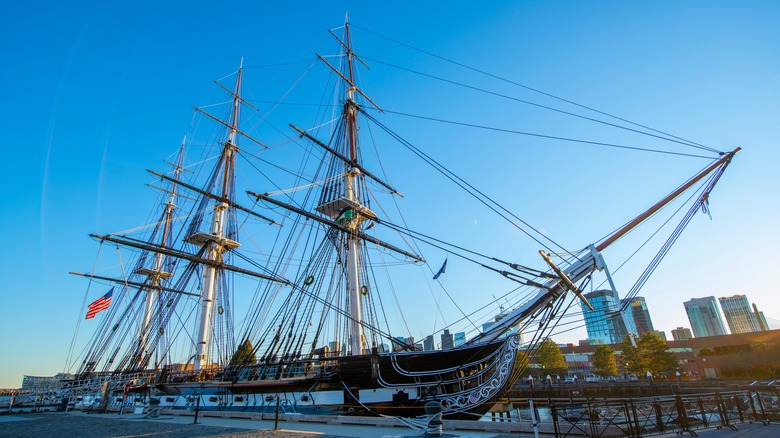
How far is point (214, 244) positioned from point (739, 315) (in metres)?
227

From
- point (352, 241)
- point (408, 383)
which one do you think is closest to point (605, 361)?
point (352, 241)

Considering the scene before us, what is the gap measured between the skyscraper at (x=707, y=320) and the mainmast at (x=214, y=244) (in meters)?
236

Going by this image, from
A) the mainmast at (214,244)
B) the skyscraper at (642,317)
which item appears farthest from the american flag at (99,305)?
the skyscraper at (642,317)

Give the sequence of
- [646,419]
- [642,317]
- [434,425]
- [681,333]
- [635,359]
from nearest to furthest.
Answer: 1. [434,425]
2. [646,419]
3. [635,359]
4. [681,333]
5. [642,317]

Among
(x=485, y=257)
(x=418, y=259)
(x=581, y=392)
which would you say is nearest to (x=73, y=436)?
(x=485, y=257)

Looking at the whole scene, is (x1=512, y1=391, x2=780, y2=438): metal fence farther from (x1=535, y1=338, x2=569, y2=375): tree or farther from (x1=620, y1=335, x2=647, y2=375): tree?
(x1=535, y1=338, x2=569, y2=375): tree

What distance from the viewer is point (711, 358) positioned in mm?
49000

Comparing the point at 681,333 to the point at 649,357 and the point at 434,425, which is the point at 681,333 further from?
the point at 434,425

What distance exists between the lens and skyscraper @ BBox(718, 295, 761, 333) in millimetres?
165625

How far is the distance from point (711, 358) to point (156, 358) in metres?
68.1

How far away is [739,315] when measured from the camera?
168250mm

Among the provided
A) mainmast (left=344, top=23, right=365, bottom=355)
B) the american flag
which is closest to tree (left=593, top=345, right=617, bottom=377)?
mainmast (left=344, top=23, right=365, bottom=355)

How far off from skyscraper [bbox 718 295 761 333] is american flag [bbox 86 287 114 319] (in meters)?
228

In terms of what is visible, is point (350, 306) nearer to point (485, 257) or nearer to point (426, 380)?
point (426, 380)
